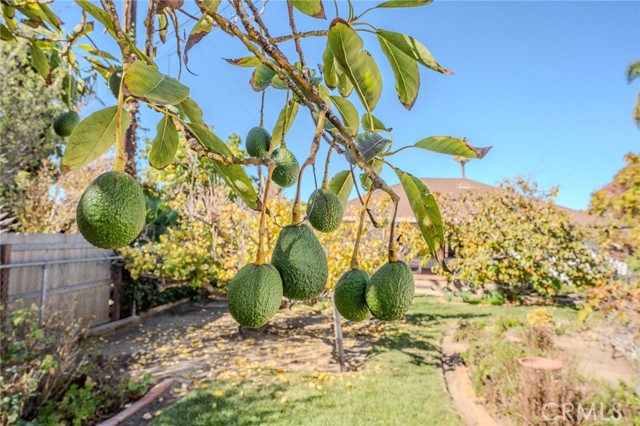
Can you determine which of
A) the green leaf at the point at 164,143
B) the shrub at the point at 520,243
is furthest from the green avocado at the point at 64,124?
the shrub at the point at 520,243

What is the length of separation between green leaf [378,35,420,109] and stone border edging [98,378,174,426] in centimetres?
495

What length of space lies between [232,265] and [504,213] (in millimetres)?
9320

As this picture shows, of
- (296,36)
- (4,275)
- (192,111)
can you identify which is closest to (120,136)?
(192,111)

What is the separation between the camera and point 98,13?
0.87m

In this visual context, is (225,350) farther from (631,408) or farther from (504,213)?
(504,213)

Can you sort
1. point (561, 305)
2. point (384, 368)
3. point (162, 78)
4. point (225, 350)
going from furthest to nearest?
point (561, 305)
point (225, 350)
point (384, 368)
point (162, 78)

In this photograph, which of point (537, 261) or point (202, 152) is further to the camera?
point (537, 261)

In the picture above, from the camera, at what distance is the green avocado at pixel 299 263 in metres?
0.83

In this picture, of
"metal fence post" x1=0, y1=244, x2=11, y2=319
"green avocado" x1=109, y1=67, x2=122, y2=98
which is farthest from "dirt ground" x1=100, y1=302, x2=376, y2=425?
"green avocado" x1=109, y1=67, x2=122, y2=98

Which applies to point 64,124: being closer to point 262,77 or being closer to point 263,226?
point 262,77

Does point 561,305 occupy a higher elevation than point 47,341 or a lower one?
lower

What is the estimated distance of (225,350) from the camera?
25.6 feet

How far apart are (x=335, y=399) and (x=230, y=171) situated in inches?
205

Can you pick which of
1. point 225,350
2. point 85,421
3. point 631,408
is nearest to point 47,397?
point 85,421
